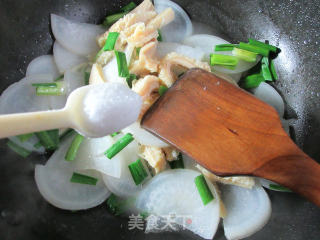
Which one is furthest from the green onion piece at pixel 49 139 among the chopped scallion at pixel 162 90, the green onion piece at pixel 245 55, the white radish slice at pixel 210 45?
the green onion piece at pixel 245 55

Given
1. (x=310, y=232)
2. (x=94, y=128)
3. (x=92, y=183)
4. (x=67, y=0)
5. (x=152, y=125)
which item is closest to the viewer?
(x=94, y=128)

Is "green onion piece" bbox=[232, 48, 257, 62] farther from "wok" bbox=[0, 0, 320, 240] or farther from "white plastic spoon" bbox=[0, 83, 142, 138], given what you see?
"white plastic spoon" bbox=[0, 83, 142, 138]

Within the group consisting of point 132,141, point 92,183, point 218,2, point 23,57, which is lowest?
point 92,183

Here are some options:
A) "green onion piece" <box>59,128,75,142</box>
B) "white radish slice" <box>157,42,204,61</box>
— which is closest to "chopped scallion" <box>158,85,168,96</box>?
"white radish slice" <box>157,42,204,61</box>

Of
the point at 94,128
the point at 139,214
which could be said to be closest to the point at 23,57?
the point at 94,128

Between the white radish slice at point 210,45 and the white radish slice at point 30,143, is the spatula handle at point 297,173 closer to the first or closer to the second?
the white radish slice at point 210,45

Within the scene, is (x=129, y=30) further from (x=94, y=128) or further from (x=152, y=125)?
(x=94, y=128)

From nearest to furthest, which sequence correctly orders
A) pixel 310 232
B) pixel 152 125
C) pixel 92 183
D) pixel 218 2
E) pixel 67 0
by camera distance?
pixel 152 125 → pixel 310 232 → pixel 92 183 → pixel 67 0 → pixel 218 2

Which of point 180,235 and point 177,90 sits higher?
point 177,90
